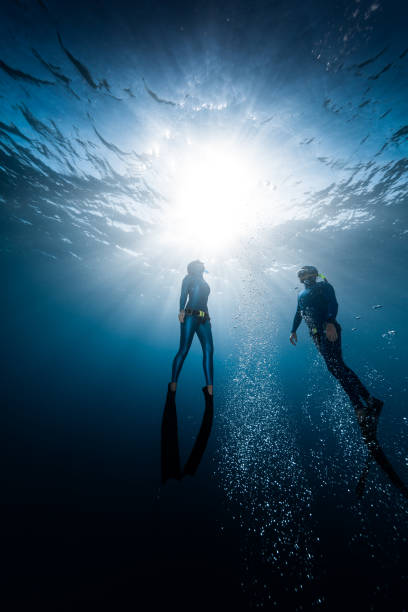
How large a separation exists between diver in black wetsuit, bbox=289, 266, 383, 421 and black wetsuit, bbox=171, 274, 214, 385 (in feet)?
7.51

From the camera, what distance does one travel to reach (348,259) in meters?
16.2

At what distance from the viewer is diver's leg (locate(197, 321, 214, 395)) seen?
367 centimetres

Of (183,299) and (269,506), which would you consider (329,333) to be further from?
(269,506)

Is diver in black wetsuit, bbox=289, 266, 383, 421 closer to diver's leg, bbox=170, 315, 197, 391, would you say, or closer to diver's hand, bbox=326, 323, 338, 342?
diver's hand, bbox=326, 323, 338, 342

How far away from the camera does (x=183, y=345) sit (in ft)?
12.3

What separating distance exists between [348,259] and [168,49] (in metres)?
17.3

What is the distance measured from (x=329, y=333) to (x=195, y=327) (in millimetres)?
2547

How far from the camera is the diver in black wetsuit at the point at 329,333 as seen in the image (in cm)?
340

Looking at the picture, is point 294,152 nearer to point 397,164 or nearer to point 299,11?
point 299,11

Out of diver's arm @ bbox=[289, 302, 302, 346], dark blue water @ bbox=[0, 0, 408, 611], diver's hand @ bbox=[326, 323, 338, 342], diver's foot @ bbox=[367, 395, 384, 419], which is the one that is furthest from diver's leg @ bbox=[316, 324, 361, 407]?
dark blue water @ bbox=[0, 0, 408, 611]

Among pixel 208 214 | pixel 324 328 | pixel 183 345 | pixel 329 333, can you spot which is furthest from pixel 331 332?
pixel 208 214

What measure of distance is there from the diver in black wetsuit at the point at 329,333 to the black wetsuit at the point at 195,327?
2.29 meters

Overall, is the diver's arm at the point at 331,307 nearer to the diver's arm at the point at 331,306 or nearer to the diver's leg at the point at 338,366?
the diver's arm at the point at 331,306

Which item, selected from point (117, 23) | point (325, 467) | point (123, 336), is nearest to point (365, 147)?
point (117, 23)
